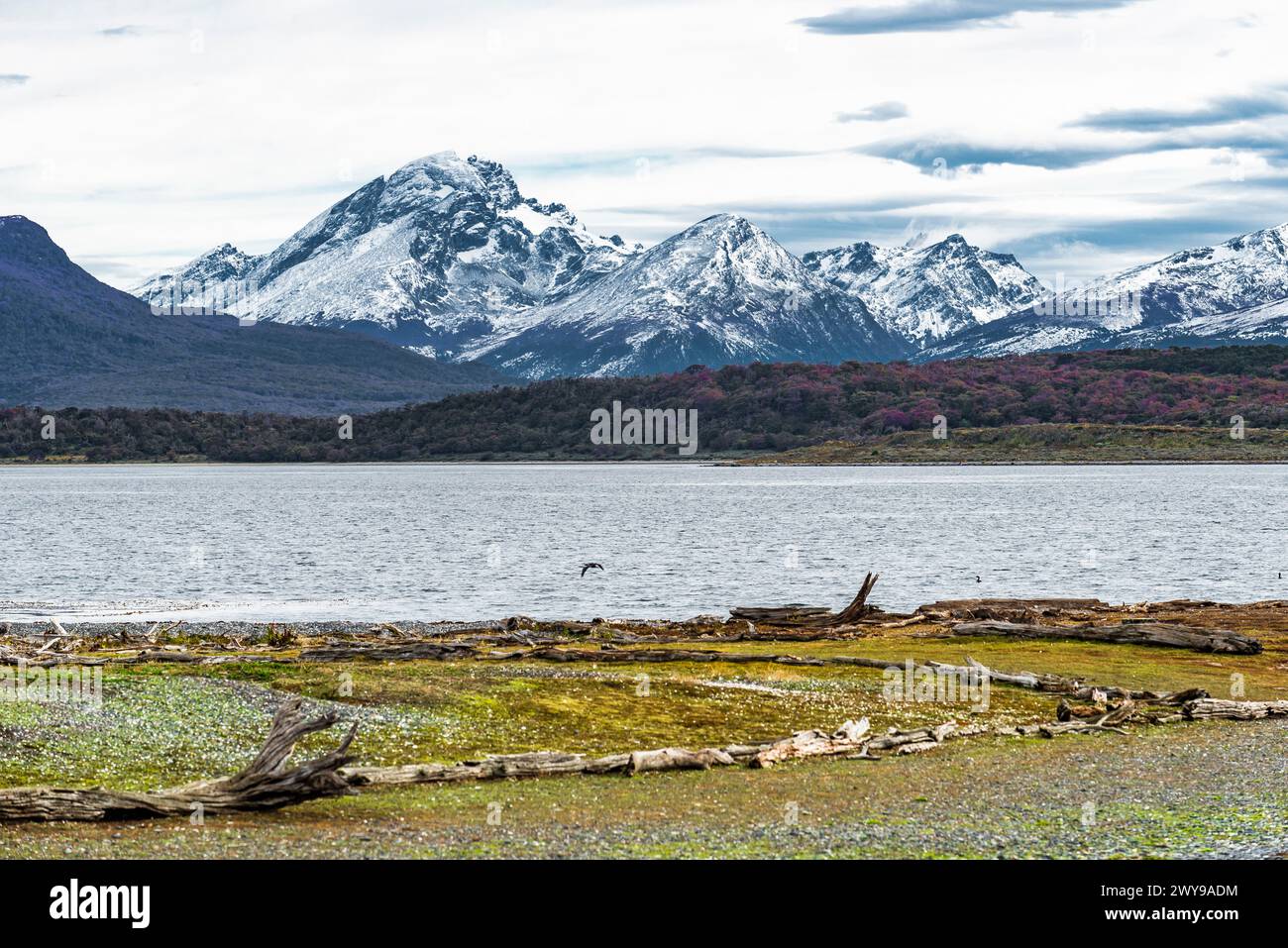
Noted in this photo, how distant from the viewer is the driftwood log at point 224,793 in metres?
23.5

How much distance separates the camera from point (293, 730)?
25.7 m

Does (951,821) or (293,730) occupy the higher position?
(293,730)

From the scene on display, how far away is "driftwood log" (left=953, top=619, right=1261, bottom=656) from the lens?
51.6 metres

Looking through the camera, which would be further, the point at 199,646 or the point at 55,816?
the point at 199,646

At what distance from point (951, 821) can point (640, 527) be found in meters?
136

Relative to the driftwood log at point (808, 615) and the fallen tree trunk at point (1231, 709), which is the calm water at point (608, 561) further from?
the fallen tree trunk at point (1231, 709)

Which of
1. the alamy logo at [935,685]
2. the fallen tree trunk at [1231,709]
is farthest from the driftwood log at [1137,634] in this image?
the fallen tree trunk at [1231,709]
